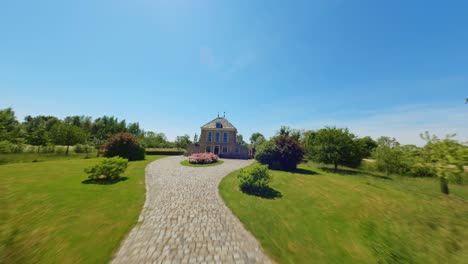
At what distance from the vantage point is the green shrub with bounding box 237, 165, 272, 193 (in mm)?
10039

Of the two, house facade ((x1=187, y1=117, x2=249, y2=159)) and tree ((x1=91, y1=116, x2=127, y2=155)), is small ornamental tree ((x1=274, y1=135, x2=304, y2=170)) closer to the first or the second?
house facade ((x1=187, y1=117, x2=249, y2=159))

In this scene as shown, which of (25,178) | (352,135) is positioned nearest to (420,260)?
(25,178)

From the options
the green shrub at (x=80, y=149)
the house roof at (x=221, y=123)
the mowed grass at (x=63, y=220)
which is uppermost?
the house roof at (x=221, y=123)

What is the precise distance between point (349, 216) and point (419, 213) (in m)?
3.96

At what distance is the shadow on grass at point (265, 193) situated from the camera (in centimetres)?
958

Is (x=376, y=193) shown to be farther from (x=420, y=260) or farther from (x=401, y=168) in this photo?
(x=401, y=168)

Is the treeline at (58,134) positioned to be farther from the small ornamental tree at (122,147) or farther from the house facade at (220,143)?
the house facade at (220,143)

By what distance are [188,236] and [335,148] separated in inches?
984

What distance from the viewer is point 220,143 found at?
3331 centimetres

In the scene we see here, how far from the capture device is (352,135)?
25125 mm

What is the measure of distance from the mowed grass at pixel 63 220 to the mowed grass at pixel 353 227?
4.76 m

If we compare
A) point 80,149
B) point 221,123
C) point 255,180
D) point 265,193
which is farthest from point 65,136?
point 265,193

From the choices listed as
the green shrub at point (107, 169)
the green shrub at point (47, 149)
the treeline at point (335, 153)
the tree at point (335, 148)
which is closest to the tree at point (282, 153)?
the treeline at point (335, 153)

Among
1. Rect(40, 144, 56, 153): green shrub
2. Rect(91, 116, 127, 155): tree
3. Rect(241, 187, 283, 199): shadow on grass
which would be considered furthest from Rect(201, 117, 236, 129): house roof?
Rect(91, 116, 127, 155): tree
